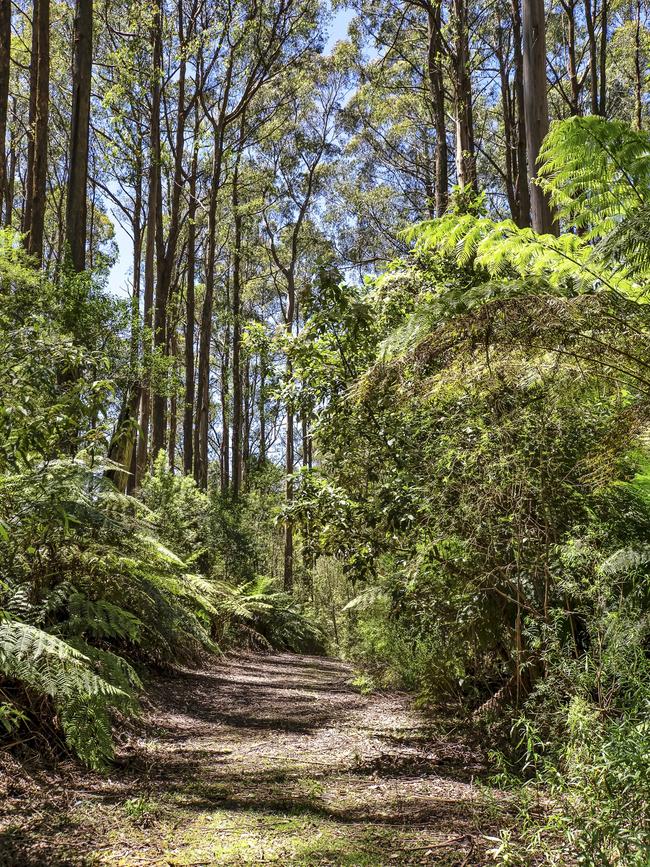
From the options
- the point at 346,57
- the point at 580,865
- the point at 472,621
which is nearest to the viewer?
the point at 580,865

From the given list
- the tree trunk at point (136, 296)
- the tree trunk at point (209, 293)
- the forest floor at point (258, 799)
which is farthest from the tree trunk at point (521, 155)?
the forest floor at point (258, 799)

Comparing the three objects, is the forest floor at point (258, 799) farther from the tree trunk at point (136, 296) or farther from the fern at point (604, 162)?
the tree trunk at point (136, 296)

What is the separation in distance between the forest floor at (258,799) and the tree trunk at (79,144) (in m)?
6.57

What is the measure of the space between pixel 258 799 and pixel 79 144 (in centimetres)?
897

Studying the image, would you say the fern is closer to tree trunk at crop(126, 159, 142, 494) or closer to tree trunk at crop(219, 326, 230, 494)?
tree trunk at crop(126, 159, 142, 494)

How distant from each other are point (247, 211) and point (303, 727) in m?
19.2

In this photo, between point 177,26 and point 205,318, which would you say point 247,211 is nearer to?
point 177,26

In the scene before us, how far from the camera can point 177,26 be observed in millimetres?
17359

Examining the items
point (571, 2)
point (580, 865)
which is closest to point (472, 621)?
point (580, 865)

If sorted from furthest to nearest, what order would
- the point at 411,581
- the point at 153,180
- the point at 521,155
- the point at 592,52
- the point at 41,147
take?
the point at 153,180 → the point at 592,52 → the point at 521,155 → the point at 41,147 → the point at 411,581

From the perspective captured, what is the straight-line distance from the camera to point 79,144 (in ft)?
29.8

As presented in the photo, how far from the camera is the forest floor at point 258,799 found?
229 centimetres

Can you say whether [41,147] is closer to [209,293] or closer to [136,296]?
[136,296]

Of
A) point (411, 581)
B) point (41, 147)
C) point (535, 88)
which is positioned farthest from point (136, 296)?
point (411, 581)
